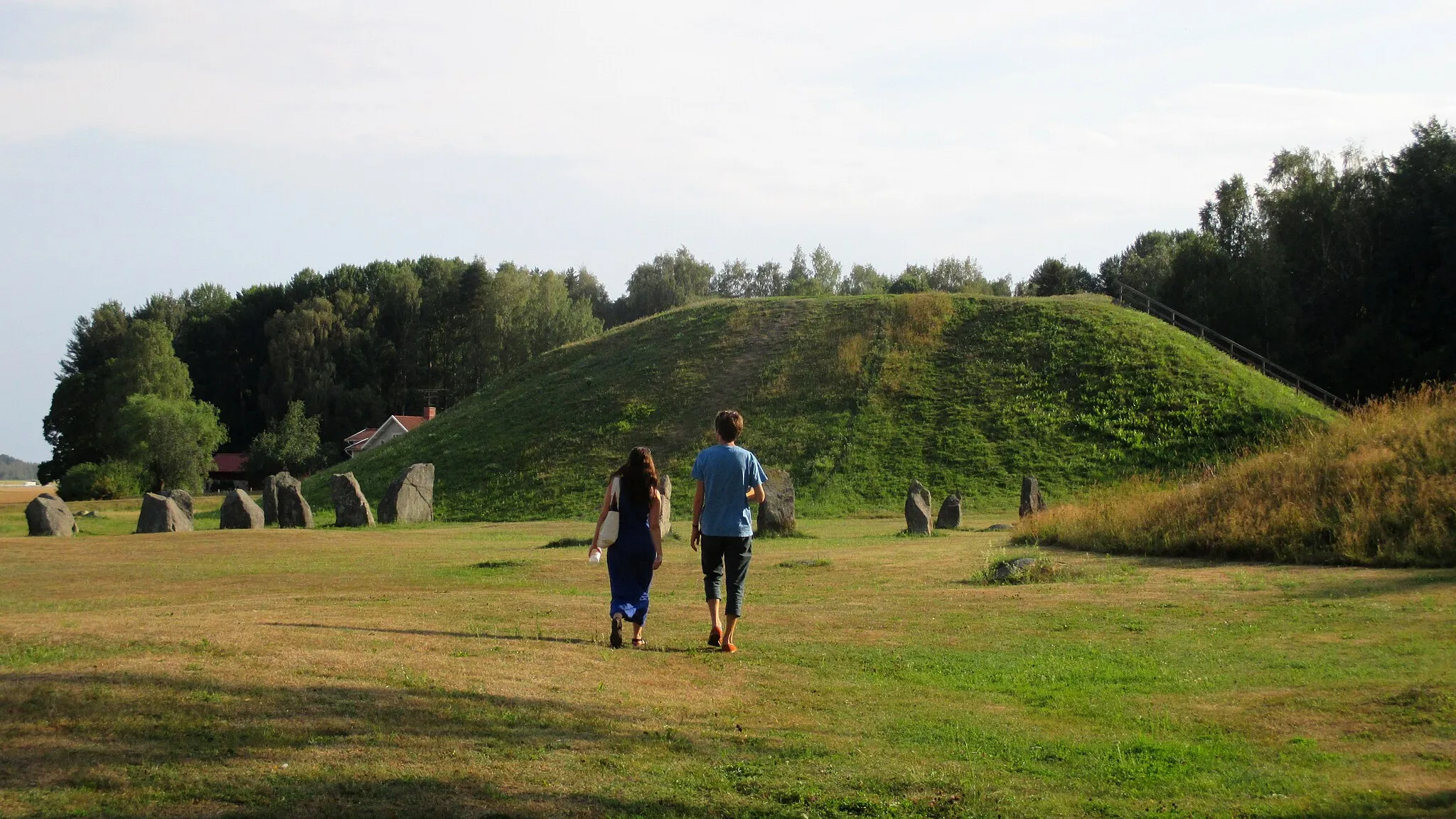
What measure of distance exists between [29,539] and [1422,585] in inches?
1089

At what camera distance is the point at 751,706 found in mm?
8664

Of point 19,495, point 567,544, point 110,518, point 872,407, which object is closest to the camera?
point 567,544

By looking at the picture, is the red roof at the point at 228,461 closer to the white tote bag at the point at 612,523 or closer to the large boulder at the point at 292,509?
the large boulder at the point at 292,509

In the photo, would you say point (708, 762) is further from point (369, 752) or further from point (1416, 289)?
point (1416, 289)

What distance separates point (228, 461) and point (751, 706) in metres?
93.1

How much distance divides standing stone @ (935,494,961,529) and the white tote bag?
2171 centimetres

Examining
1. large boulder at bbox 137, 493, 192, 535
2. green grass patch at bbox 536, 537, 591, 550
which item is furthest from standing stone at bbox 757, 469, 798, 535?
large boulder at bbox 137, 493, 192, 535

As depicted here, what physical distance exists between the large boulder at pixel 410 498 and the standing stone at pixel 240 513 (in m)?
4.31

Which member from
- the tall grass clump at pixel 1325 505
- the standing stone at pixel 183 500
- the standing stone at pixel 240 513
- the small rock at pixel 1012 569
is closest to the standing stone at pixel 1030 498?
the tall grass clump at pixel 1325 505

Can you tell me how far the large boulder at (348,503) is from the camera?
33.6 meters

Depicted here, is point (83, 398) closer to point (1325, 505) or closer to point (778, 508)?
point (778, 508)

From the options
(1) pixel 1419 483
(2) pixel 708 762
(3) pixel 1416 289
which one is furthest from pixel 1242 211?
(2) pixel 708 762

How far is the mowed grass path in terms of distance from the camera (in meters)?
6.21

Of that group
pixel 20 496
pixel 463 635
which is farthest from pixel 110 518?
pixel 20 496
